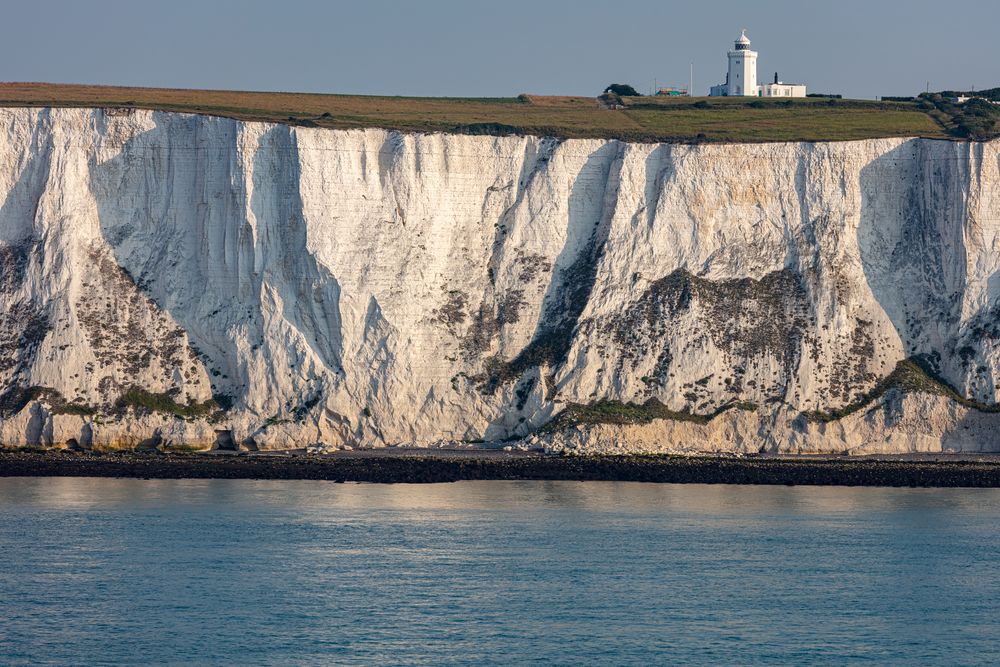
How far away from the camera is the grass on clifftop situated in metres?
61.6

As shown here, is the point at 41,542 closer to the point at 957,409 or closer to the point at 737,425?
the point at 737,425

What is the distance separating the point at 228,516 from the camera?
143 feet

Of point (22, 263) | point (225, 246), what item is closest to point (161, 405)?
point (225, 246)

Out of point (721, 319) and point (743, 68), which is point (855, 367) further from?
point (743, 68)

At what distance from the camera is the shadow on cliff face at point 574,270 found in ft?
187

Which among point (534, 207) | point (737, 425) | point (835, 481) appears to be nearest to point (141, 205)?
point (534, 207)

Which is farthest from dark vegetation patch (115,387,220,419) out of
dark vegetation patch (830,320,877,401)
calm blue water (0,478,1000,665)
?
dark vegetation patch (830,320,877,401)

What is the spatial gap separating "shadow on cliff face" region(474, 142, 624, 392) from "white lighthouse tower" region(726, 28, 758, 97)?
33498mm

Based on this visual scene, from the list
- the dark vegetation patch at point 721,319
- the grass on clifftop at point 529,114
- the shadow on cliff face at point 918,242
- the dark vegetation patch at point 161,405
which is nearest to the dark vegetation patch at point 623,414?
the dark vegetation patch at point 721,319

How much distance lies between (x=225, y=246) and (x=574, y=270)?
1295cm

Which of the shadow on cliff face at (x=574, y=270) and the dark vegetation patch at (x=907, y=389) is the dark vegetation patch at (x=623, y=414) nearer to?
the shadow on cliff face at (x=574, y=270)

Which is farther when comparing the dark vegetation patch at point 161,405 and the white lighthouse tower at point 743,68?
the white lighthouse tower at point 743,68

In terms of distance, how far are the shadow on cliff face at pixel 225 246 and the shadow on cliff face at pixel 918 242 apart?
20527 mm

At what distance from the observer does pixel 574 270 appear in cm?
5959
